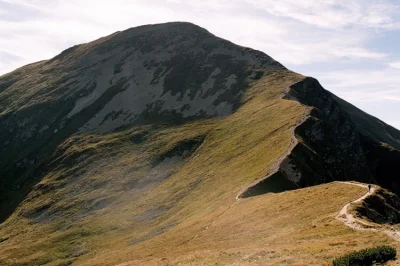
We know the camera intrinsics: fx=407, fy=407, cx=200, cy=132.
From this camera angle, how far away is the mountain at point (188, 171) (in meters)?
55.8

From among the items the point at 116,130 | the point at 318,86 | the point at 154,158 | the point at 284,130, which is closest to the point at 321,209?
the point at 284,130

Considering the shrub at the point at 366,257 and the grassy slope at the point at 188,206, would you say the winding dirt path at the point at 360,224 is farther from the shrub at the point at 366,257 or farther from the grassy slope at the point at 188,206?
the shrub at the point at 366,257

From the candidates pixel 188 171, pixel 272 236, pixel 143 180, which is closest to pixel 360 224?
pixel 272 236

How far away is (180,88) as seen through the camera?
189 meters

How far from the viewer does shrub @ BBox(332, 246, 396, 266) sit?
96.8ft

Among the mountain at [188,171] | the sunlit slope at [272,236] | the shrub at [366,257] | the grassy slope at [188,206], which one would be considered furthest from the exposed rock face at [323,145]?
the shrub at [366,257]

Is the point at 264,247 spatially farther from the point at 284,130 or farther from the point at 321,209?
the point at 284,130

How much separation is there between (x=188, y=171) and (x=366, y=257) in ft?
285

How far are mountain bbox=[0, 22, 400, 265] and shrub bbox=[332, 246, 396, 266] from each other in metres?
2.59

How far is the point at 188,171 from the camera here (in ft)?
379

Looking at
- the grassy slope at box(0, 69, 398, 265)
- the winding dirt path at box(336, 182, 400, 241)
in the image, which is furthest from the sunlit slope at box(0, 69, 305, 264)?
the winding dirt path at box(336, 182, 400, 241)

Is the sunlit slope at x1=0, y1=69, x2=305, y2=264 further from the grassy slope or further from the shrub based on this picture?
the shrub

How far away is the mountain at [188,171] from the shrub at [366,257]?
2.59 metres

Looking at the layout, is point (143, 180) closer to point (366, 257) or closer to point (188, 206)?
point (188, 206)
